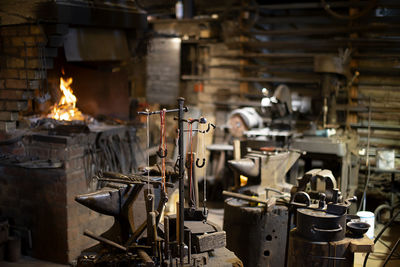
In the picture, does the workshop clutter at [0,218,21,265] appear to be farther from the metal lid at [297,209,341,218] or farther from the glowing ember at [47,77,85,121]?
the metal lid at [297,209,341,218]

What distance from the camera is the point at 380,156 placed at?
7.23m

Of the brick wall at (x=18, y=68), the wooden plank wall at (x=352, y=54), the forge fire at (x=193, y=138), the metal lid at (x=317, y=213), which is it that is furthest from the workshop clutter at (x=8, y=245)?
the wooden plank wall at (x=352, y=54)

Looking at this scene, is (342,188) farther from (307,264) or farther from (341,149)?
(307,264)

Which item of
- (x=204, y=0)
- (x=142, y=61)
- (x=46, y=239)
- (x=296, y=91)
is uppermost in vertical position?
(x=204, y=0)

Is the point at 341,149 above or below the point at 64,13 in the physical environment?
below

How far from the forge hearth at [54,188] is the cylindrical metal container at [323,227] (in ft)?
11.0

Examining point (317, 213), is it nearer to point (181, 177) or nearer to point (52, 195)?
point (181, 177)

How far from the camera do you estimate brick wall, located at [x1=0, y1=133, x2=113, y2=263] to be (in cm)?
596

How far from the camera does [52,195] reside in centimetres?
600

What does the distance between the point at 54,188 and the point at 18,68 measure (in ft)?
5.74

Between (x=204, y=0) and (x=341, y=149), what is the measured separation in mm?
4594

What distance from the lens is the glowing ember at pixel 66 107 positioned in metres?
7.17

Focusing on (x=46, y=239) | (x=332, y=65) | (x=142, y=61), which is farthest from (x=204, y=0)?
(x=46, y=239)

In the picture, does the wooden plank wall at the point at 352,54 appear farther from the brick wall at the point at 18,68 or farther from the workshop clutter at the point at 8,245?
Answer: the workshop clutter at the point at 8,245
